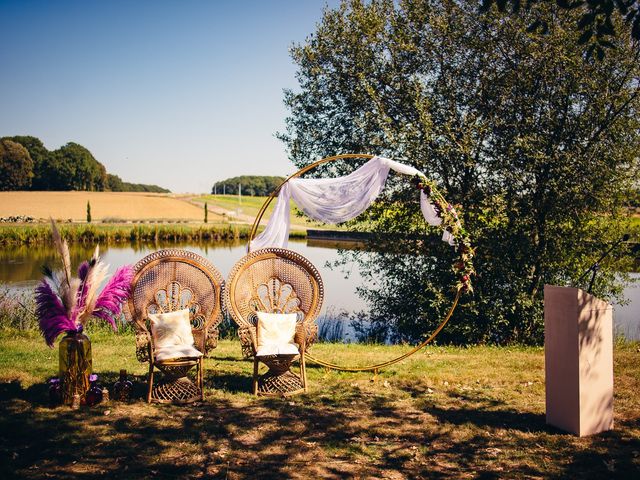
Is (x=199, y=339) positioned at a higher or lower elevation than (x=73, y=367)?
higher

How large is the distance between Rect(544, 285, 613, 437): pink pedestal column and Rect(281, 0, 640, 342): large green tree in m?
5.59

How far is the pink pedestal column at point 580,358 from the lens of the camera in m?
4.72

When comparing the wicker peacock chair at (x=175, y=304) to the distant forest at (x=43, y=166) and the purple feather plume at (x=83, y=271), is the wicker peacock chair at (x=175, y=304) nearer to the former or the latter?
the purple feather plume at (x=83, y=271)

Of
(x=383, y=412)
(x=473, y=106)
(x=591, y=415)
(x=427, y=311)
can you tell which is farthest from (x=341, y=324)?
(x=591, y=415)

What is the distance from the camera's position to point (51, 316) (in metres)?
5.62

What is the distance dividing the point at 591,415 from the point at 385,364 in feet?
9.75

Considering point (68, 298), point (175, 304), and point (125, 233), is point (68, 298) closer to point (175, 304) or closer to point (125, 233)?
point (175, 304)

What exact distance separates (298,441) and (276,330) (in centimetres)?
211

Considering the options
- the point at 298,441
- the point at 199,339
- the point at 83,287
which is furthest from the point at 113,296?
the point at 298,441

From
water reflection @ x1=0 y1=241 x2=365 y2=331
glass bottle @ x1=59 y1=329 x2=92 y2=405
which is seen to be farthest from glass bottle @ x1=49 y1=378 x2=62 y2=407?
water reflection @ x1=0 y1=241 x2=365 y2=331

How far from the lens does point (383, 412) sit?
5633 mm

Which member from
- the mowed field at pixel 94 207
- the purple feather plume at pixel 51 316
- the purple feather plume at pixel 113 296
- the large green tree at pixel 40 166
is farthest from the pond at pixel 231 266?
the large green tree at pixel 40 166

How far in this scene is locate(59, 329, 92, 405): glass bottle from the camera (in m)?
5.55

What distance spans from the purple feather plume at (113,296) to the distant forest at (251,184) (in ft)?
356
